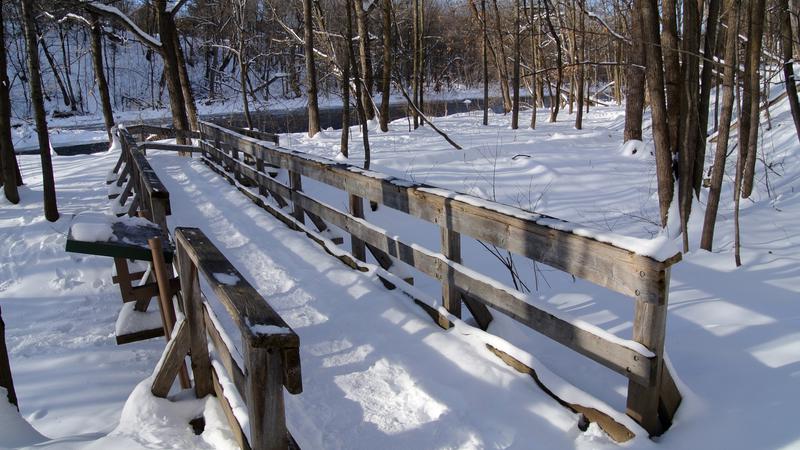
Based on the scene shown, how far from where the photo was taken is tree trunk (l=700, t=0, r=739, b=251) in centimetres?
593

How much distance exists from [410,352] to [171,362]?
1357 mm

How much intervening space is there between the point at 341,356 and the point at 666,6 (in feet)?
16.7

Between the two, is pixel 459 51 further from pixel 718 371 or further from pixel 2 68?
pixel 718 371

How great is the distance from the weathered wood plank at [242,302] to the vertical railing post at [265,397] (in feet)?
0.17

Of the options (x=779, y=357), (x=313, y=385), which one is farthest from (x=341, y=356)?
(x=779, y=357)

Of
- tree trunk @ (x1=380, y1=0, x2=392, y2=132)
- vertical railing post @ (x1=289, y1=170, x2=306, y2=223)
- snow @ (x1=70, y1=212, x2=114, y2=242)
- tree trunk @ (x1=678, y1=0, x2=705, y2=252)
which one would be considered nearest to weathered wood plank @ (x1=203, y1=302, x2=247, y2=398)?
snow @ (x1=70, y1=212, x2=114, y2=242)

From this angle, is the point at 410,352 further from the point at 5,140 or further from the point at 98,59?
the point at 98,59

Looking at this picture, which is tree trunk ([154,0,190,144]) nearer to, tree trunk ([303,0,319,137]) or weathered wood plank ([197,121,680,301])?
tree trunk ([303,0,319,137])

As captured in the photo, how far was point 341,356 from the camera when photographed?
3.61m

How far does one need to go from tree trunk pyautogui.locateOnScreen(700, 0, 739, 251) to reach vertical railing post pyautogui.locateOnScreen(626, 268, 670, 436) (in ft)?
13.4

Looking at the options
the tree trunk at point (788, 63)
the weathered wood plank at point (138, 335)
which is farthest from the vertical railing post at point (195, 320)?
the tree trunk at point (788, 63)

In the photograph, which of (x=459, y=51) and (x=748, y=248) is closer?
(x=748, y=248)

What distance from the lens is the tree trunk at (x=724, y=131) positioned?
5.93 meters

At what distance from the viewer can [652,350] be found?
2492mm
